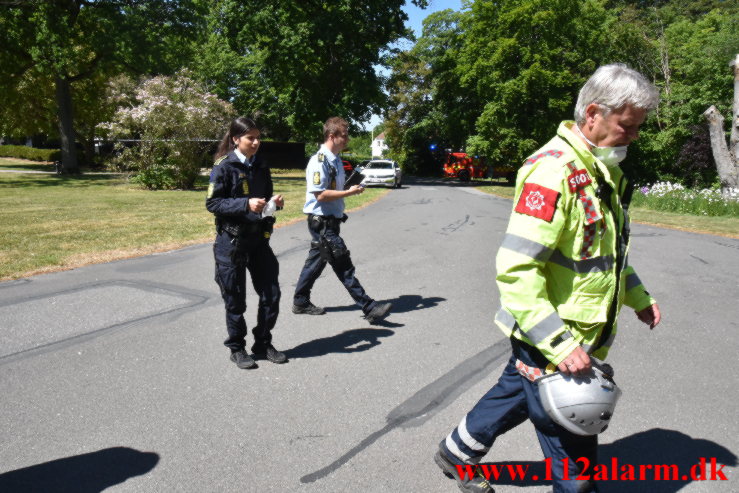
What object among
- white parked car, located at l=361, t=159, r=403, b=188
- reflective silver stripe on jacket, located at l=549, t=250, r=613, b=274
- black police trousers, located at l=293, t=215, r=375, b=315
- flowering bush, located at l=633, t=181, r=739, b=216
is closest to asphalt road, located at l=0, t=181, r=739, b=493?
black police trousers, located at l=293, t=215, r=375, b=315

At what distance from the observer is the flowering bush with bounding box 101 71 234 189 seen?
21141mm

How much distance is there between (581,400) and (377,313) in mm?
3530

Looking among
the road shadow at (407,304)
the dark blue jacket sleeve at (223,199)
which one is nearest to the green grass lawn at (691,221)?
the road shadow at (407,304)

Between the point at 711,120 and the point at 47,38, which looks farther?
A: the point at 47,38

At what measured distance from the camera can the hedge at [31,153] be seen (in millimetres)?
46750

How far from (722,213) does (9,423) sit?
1756cm

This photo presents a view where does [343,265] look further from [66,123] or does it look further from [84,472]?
[66,123]

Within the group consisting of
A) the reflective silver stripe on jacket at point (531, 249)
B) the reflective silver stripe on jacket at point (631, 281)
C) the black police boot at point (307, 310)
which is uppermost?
the reflective silver stripe on jacket at point (531, 249)

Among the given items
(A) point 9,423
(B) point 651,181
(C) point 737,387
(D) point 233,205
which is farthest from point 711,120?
(A) point 9,423

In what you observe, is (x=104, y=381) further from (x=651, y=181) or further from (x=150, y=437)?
(x=651, y=181)

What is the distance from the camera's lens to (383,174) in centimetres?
2945

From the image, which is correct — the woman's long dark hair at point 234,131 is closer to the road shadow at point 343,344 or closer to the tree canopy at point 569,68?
the road shadow at point 343,344

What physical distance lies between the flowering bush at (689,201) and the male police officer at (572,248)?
16.5 metres

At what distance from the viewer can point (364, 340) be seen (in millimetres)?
5051
